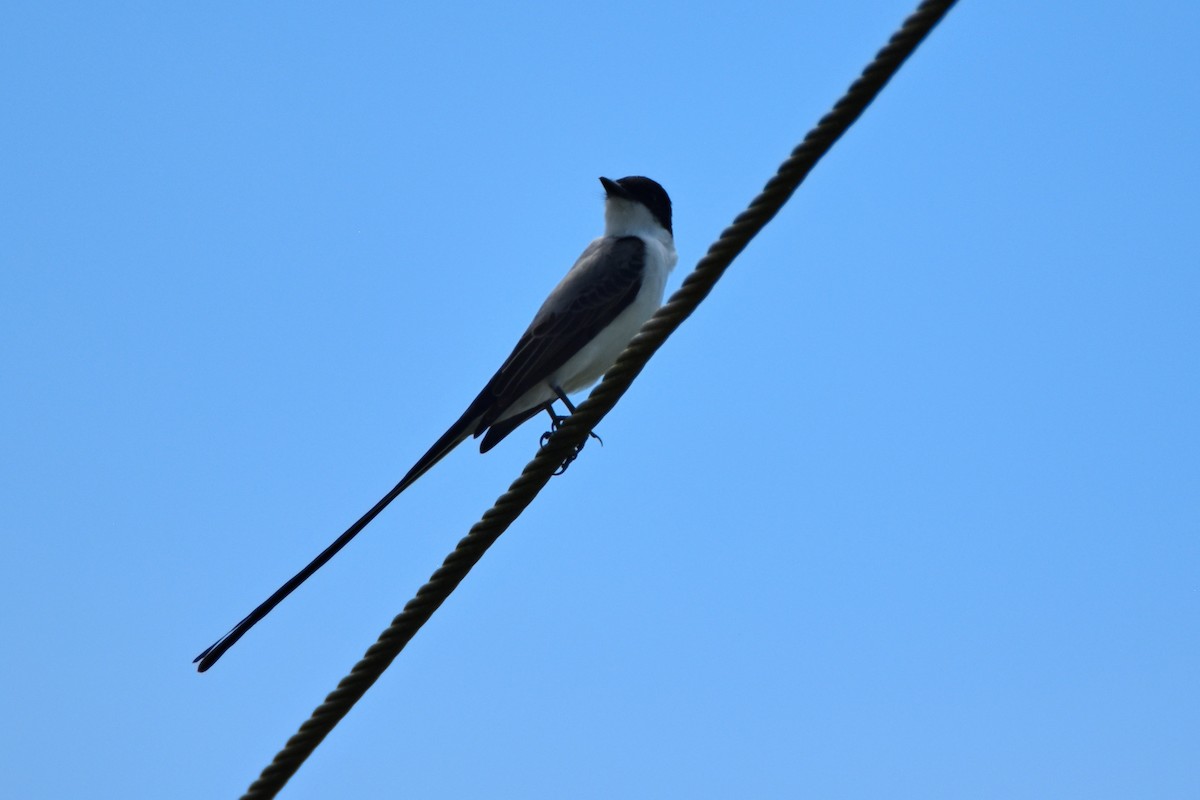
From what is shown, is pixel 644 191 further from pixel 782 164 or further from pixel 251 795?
pixel 251 795

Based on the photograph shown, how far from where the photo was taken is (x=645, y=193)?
7613mm

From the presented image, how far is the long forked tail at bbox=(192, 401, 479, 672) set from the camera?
3.81m

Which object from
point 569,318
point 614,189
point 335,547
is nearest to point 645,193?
point 614,189

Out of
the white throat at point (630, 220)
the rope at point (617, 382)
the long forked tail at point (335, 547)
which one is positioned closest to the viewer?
the rope at point (617, 382)

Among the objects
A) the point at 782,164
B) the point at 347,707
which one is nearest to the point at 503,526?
the point at 347,707

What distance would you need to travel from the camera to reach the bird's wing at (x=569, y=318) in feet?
19.5

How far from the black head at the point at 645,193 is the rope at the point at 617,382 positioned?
3.97 m

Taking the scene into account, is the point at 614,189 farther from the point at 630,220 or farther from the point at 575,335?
the point at 575,335

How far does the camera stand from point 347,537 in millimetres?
4242

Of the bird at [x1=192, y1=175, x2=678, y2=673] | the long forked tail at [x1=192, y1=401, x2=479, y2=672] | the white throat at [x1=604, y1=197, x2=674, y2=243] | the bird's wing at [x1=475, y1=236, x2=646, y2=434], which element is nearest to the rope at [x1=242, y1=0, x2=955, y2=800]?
the long forked tail at [x1=192, y1=401, x2=479, y2=672]

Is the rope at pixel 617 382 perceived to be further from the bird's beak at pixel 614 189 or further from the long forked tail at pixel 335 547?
the bird's beak at pixel 614 189

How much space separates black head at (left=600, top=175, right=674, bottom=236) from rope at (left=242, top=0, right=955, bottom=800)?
13.0 ft

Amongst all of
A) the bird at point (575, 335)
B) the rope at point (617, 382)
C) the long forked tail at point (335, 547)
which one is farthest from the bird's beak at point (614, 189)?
the rope at point (617, 382)

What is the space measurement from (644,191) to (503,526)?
4.45 metres
